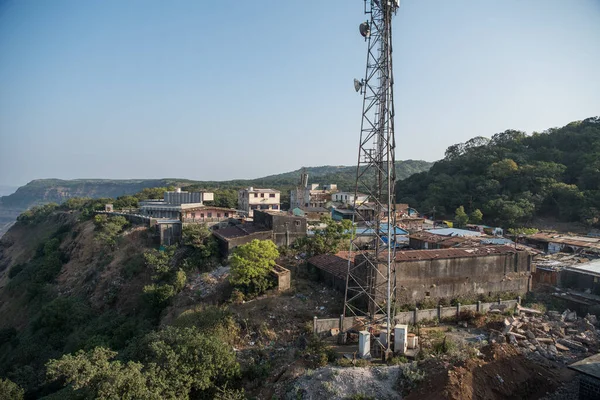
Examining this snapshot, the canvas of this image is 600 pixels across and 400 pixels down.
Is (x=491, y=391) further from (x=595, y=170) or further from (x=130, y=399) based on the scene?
(x=595, y=170)

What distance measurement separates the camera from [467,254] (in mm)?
17406

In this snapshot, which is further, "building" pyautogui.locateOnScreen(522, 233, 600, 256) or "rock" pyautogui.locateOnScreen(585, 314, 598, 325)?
"building" pyautogui.locateOnScreen(522, 233, 600, 256)

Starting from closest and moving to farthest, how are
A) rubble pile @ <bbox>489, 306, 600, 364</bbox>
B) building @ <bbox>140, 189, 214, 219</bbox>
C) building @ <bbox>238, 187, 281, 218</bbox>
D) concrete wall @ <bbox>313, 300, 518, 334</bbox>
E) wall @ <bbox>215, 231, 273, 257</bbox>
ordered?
1. rubble pile @ <bbox>489, 306, 600, 364</bbox>
2. concrete wall @ <bbox>313, 300, 518, 334</bbox>
3. wall @ <bbox>215, 231, 273, 257</bbox>
4. building @ <bbox>140, 189, 214, 219</bbox>
5. building @ <bbox>238, 187, 281, 218</bbox>

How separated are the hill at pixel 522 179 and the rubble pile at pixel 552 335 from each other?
74.0 ft

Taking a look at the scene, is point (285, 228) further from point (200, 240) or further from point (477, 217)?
point (477, 217)

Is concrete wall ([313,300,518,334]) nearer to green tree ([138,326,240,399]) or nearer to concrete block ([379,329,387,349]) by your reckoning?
concrete block ([379,329,387,349])

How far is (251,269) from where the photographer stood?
17.9 m

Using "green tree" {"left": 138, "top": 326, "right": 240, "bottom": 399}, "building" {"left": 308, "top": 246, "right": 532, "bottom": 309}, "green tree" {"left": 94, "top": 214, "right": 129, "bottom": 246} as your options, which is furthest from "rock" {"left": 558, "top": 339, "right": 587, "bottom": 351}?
"green tree" {"left": 94, "top": 214, "right": 129, "bottom": 246}

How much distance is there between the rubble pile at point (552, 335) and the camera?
42.5ft

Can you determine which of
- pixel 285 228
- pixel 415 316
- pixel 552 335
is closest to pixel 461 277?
pixel 415 316

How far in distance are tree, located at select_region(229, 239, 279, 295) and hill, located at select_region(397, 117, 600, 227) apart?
90.8 feet

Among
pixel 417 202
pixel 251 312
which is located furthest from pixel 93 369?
pixel 417 202

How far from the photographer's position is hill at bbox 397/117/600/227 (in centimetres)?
3700

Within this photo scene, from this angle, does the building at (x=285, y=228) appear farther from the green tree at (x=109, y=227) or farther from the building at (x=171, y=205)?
the green tree at (x=109, y=227)
